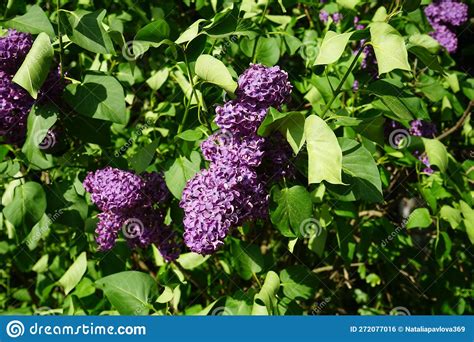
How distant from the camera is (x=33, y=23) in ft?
4.90

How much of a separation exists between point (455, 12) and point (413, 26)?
0.32 metres

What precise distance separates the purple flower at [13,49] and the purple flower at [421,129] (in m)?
1.34

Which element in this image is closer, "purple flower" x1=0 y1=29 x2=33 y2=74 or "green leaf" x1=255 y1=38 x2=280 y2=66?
"purple flower" x1=0 y1=29 x2=33 y2=74

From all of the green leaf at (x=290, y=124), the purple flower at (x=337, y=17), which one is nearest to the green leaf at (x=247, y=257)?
the green leaf at (x=290, y=124)

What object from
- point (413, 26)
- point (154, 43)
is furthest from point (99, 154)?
point (413, 26)

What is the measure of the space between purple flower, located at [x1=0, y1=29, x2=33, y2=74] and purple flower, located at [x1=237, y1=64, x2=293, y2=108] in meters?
0.55

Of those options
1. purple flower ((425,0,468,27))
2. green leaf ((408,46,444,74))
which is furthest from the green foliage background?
purple flower ((425,0,468,27))

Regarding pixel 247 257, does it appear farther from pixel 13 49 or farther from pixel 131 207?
pixel 13 49

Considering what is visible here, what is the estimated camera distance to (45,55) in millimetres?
1350

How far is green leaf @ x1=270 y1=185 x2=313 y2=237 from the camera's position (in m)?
1.39

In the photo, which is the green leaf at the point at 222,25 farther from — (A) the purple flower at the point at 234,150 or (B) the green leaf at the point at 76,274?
(B) the green leaf at the point at 76,274

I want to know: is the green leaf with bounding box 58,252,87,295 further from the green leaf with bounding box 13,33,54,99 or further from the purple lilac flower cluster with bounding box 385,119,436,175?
the purple lilac flower cluster with bounding box 385,119,436,175

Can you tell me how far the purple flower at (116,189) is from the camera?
154cm

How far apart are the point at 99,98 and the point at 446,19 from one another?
1.57 metres
